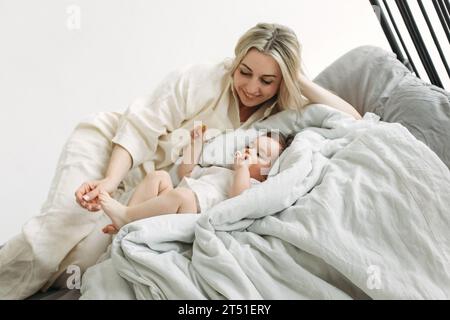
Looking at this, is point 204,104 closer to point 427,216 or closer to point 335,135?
point 335,135

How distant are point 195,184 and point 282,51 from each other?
18.5 inches

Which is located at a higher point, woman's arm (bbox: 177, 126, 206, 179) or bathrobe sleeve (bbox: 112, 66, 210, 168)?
bathrobe sleeve (bbox: 112, 66, 210, 168)

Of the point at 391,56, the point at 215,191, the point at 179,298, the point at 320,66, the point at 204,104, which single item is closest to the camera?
the point at 179,298

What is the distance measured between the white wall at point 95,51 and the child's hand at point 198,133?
4.25ft

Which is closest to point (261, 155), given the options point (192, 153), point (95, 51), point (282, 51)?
point (192, 153)

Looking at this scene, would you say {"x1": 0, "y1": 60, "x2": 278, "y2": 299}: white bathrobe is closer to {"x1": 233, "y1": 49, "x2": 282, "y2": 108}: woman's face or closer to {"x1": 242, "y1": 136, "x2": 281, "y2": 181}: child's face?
{"x1": 233, "y1": 49, "x2": 282, "y2": 108}: woman's face

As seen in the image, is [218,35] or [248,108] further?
[218,35]

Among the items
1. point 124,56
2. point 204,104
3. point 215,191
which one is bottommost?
point 215,191

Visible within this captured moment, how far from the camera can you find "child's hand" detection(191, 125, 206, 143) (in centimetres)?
A: 145

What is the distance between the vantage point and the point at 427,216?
41.2 inches

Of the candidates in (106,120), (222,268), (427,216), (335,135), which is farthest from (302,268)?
(106,120)

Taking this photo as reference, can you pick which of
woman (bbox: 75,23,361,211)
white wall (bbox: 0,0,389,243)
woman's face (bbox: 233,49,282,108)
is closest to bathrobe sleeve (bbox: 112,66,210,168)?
woman (bbox: 75,23,361,211)

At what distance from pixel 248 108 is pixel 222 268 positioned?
78 cm

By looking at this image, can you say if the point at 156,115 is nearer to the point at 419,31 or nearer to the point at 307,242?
the point at 307,242
